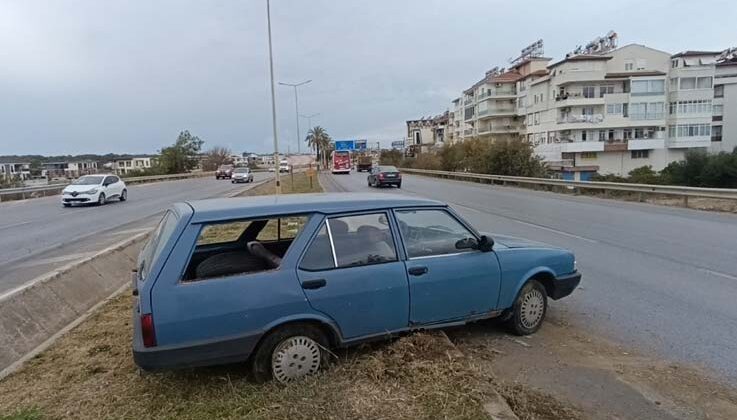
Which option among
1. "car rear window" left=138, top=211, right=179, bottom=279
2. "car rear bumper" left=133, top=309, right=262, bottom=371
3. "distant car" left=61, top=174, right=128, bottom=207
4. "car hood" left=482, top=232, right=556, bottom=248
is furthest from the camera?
"distant car" left=61, top=174, right=128, bottom=207

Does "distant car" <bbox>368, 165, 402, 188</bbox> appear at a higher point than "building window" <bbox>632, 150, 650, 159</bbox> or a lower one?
lower

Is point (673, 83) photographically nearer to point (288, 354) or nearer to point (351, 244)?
point (351, 244)

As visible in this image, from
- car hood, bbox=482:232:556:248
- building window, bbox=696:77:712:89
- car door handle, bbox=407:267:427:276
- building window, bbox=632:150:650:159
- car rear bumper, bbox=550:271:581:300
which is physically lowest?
car rear bumper, bbox=550:271:581:300

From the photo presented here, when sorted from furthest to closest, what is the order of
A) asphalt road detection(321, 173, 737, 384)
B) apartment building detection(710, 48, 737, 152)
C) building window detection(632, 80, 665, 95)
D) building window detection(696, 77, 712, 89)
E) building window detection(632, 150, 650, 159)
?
1. apartment building detection(710, 48, 737, 152)
2. building window detection(632, 150, 650, 159)
3. building window detection(696, 77, 712, 89)
4. building window detection(632, 80, 665, 95)
5. asphalt road detection(321, 173, 737, 384)

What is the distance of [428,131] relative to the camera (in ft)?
476

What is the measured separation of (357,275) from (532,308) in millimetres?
2168

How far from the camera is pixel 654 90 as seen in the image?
6175cm

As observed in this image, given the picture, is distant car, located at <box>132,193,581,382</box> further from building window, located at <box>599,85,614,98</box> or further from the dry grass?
building window, located at <box>599,85,614,98</box>

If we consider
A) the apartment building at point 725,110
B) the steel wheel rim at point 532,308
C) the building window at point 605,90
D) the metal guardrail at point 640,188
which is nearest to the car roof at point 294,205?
the steel wheel rim at point 532,308

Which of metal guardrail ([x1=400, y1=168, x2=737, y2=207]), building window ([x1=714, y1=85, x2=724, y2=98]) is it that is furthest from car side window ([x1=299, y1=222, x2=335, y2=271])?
building window ([x1=714, y1=85, x2=724, y2=98])

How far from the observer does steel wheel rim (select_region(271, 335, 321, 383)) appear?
11.9 ft

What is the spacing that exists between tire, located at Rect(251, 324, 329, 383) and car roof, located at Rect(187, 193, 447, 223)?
96 centimetres

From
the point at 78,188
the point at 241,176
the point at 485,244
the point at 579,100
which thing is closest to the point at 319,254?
the point at 485,244

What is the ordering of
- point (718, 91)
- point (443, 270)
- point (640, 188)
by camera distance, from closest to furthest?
point (443, 270), point (640, 188), point (718, 91)
